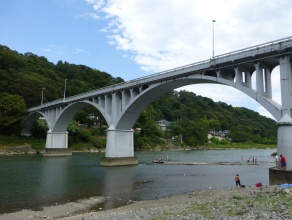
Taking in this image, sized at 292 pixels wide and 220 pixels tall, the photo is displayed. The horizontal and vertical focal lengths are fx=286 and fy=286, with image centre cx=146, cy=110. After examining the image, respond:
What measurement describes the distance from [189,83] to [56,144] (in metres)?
31.8

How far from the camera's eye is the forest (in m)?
60.2

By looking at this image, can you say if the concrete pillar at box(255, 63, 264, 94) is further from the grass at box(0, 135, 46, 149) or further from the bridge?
the grass at box(0, 135, 46, 149)

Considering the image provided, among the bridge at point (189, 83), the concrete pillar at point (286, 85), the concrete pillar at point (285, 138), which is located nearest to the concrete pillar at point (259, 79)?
the bridge at point (189, 83)

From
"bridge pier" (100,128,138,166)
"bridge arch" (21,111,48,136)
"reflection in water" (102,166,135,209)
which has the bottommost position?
"reflection in water" (102,166,135,209)

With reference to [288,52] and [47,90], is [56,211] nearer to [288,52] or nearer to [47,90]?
[288,52]

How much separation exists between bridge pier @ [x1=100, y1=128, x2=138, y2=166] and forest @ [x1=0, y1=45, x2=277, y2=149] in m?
26.8

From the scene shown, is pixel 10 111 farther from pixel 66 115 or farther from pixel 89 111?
pixel 89 111

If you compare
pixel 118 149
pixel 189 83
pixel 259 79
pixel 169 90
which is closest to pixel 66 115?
pixel 118 149

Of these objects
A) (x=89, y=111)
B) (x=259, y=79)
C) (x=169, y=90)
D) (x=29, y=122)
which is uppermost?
(x=89, y=111)

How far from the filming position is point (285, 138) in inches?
657

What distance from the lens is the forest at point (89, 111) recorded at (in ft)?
198

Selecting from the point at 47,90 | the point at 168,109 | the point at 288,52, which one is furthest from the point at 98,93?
the point at 168,109

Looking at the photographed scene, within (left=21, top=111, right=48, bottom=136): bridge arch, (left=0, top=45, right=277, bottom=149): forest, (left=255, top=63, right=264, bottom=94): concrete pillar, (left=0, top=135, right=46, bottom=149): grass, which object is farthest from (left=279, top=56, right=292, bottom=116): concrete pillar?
(left=21, top=111, right=48, bottom=136): bridge arch

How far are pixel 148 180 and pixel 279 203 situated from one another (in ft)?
50.7
